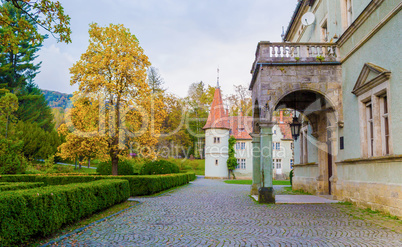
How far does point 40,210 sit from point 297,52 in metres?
9.77

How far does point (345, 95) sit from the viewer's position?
11.0m

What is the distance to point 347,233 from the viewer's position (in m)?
6.10

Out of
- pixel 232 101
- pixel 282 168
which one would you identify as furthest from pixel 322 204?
pixel 232 101

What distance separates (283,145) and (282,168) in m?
3.00

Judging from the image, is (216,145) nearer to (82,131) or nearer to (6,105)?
(6,105)

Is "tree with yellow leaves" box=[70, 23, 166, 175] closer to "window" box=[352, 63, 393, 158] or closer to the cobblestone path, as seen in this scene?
the cobblestone path

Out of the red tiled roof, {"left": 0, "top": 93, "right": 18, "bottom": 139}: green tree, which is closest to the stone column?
{"left": 0, "top": 93, "right": 18, "bottom": 139}: green tree

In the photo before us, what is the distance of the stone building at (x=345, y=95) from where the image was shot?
8000mm

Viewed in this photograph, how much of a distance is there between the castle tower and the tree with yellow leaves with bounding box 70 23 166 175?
21345 mm

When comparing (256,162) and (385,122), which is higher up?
(385,122)

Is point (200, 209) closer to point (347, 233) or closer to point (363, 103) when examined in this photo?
point (347, 233)

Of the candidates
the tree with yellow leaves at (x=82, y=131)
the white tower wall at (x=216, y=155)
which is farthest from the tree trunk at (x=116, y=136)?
the white tower wall at (x=216, y=155)

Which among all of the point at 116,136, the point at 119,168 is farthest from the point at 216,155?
the point at 116,136

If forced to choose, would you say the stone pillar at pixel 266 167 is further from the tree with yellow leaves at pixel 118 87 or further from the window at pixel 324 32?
the tree with yellow leaves at pixel 118 87
